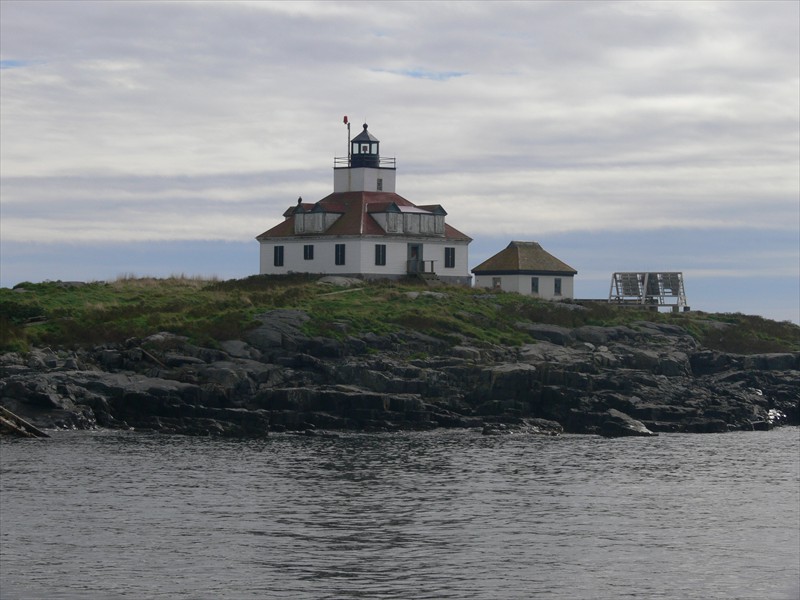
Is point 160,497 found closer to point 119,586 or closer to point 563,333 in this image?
point 119,586

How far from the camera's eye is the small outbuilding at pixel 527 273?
89.6 m

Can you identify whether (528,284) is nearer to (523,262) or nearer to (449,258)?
(523,262)

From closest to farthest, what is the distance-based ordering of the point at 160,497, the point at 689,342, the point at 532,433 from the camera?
the point at 160,497 → the point at 532,433 → the point at 689,342

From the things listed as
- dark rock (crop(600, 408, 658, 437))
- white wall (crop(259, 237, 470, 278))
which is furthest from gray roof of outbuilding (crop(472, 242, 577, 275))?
dark rock (crop(600, 408, 658, 437))

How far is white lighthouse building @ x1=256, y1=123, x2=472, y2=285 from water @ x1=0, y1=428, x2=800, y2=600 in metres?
28.7

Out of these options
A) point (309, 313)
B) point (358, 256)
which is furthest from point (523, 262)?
point (309, 313)

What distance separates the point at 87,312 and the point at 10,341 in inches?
257

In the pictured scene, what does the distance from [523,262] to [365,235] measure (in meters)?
13.9

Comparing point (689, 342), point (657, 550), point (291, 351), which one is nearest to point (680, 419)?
point (689, 342)

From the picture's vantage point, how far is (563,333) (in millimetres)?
73438

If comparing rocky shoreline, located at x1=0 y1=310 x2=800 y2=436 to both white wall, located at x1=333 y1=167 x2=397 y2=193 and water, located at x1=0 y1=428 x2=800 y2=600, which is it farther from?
white wall, located at x1=333 y1=167 x2=397 y2=193

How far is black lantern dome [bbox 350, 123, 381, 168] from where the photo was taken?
87.9 m

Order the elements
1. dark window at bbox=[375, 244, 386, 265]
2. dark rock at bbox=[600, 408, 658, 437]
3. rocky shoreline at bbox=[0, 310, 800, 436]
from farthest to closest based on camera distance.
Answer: dark window at bbox=[375, 244, 386, 265] < dark rock at bbox=[600, 408, 658, 437] < rocky shoreline at bbox=[0, 310, 800, 436]

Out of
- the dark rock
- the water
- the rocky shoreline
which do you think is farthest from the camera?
the dark rock
